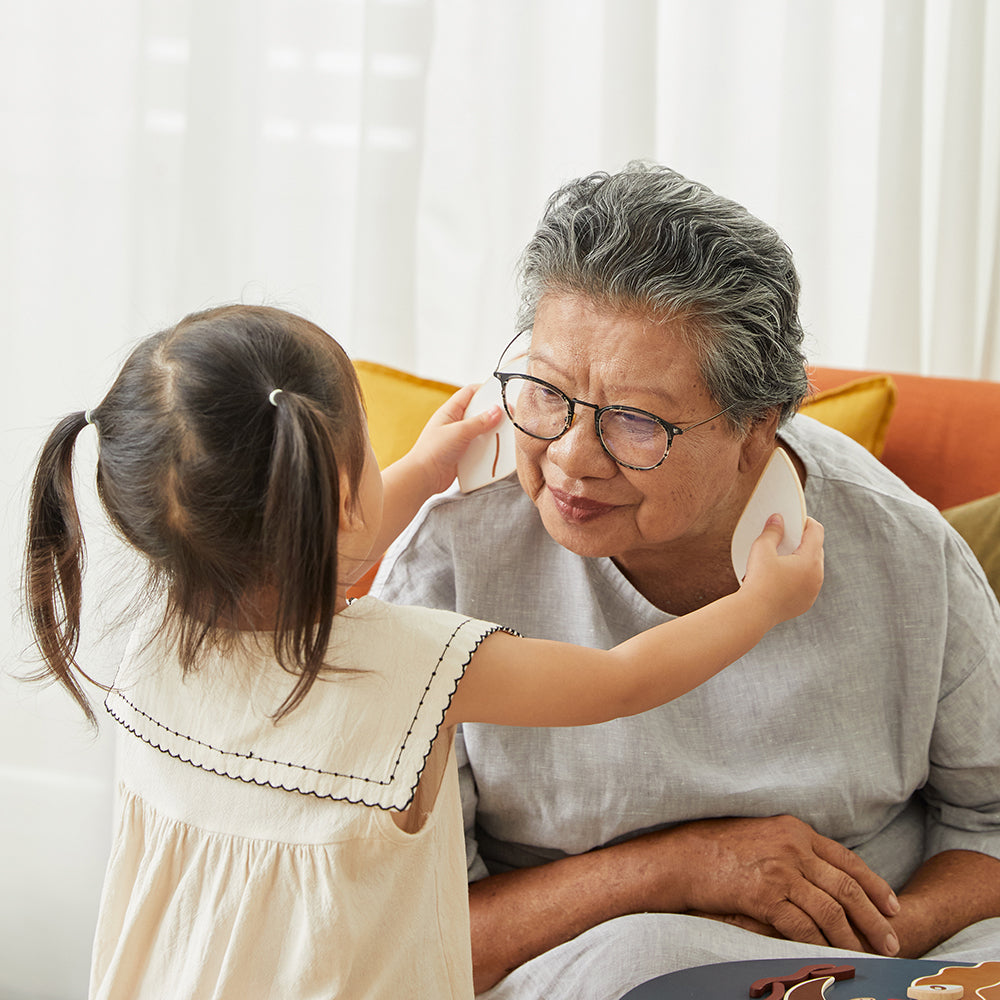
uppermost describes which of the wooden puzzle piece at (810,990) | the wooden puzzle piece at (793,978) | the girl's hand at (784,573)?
the girl's hand at (784,573)

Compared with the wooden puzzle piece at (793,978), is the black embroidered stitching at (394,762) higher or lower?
higher

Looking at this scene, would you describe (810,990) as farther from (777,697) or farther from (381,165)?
(381,165)

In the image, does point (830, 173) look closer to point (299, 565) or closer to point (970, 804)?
point (970, 804)

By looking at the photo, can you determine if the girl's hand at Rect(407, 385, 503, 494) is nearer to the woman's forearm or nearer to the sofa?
the sofa

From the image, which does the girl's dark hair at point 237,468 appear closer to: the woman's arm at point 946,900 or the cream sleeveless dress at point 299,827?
the cream sleeveless dress at point 299,827

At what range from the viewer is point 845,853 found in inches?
51.1

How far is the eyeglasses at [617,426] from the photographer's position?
45.0 inches

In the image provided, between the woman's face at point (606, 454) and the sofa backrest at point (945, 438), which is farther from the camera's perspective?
the sofa backrest at point (945, 438)

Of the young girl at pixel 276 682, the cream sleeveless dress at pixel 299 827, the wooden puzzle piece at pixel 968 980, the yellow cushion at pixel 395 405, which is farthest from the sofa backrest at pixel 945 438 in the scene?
the cream sleeveless dress at pixel 299 827

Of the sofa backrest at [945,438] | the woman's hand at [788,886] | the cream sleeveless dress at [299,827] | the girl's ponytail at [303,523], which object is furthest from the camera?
the sofa backrest at [945,438]

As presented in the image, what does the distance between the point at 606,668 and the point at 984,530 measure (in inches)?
34.1

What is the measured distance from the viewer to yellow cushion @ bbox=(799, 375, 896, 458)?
165cm

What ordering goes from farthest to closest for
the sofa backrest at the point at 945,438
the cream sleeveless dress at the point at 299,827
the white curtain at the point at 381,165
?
the white curtain at the point at 381,165
the sofa backrest at the point at 945,438
the cream sleeveless dress at the point at 299,827

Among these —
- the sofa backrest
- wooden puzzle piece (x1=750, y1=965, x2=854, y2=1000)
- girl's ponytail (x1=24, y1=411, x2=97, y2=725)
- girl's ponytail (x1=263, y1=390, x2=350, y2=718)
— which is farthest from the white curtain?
wooden puzzle piece (x1=750, y1=965, x2=854, y2=1000)
